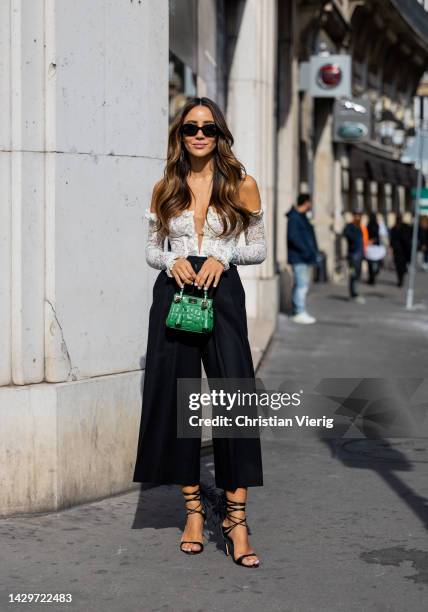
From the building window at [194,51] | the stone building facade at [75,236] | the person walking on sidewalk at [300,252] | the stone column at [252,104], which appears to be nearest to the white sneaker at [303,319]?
the person walking on sidewalk at [300,252]

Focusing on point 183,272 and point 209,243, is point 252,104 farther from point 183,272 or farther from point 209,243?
point 183,272

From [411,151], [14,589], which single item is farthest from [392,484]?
[411,151]

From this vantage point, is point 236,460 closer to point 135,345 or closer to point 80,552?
point 80,552

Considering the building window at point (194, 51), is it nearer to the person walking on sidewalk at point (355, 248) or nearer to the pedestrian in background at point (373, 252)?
the person walking on sidewalk at point (355, 248)

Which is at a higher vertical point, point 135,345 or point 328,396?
point 135,345

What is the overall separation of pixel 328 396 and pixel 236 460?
5072 millimetres

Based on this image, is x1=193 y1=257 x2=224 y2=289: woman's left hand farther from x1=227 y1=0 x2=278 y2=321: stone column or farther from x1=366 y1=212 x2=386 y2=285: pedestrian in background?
x1=366 y1=212 x2=386 y2=285: pedestrian in background

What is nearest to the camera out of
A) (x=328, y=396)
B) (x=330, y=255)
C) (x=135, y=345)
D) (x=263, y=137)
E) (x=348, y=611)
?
(x=348, y=611)

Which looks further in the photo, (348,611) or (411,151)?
(411,151)

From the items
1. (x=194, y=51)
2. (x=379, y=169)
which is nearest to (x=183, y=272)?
(x=194, y=51)

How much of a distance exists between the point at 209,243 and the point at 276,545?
4.41 feet

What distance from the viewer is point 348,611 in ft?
14.4

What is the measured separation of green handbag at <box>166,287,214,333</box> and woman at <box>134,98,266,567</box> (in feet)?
0.45
